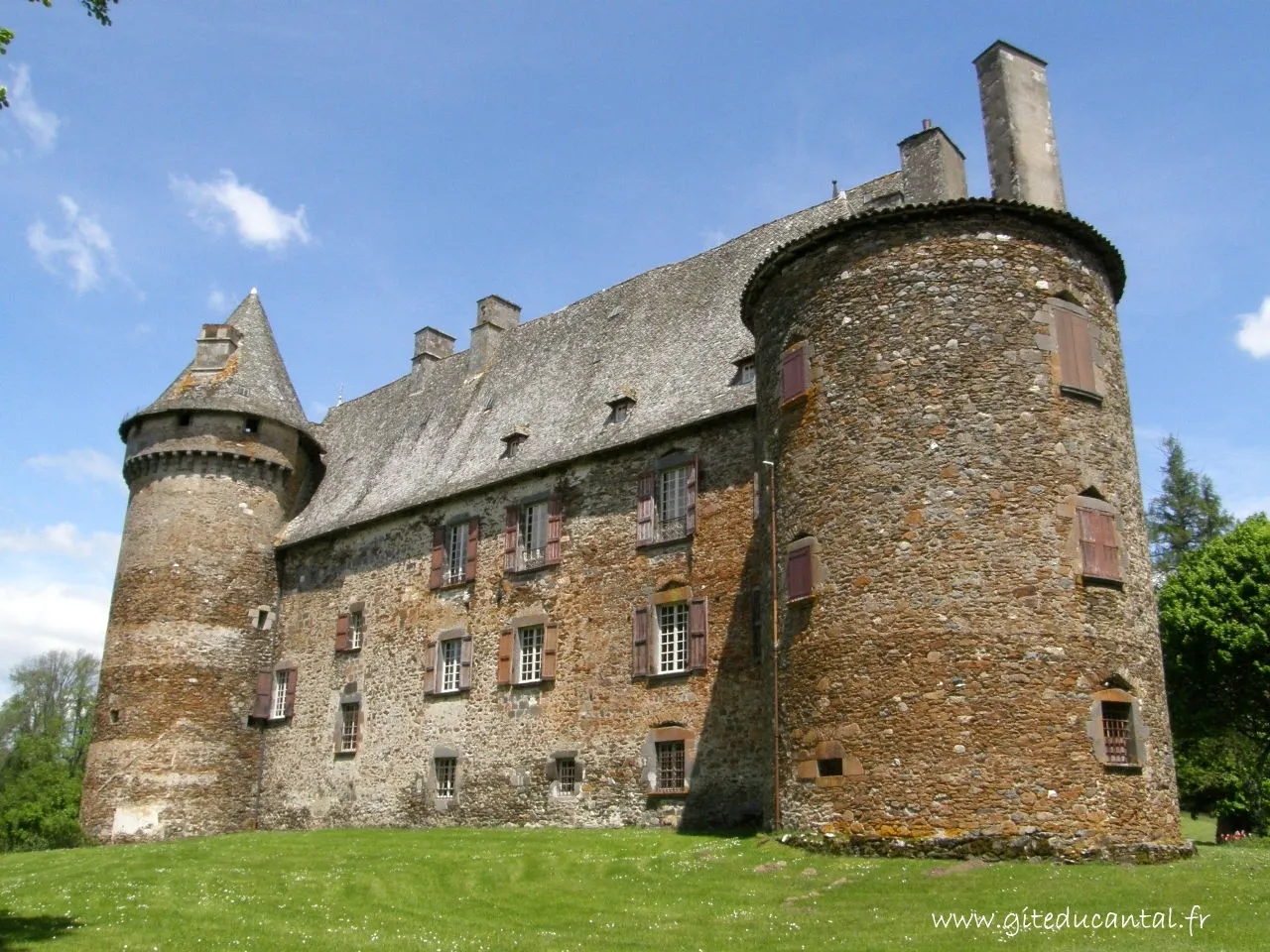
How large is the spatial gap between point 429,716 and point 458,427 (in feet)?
26.3

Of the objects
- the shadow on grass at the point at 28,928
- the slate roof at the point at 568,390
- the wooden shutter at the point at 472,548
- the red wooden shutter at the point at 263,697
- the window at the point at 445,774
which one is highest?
the slate roof at the point at 568,390

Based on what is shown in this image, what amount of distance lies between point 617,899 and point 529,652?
10507 millimetres

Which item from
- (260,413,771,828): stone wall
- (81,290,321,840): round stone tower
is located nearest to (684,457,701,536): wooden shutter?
(260,413,771,828): stone wall

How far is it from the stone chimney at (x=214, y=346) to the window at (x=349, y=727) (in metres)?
10.9

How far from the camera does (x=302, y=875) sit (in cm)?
1644

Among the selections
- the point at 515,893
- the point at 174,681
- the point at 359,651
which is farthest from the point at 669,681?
the point at 174,681

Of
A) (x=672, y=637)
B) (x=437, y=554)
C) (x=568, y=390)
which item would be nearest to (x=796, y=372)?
(x=672, y=637)

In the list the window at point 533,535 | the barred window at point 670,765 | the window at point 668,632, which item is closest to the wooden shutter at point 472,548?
the window at point 533,535

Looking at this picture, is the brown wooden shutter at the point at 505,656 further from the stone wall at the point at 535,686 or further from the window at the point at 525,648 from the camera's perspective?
the stone wall at the point at 535,686

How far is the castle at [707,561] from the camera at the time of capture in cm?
1438

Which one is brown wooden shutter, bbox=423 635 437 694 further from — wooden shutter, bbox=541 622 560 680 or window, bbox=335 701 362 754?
wooden shutter, bbox=541 622 560 680

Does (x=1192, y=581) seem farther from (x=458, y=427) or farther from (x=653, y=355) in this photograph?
(x=458, y=427)

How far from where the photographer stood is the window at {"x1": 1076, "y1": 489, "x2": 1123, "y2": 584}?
581 inches

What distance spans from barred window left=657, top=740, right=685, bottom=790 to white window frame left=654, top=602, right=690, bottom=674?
1.31 m
